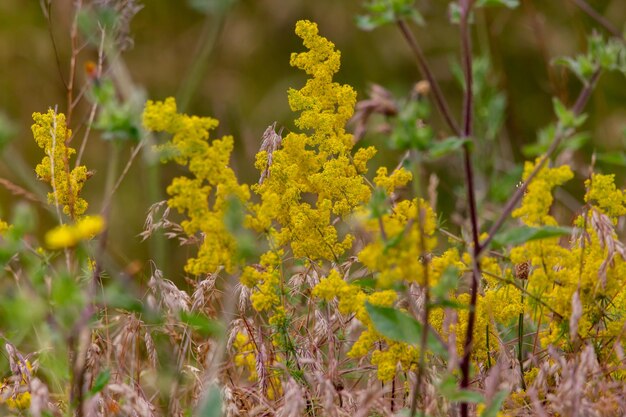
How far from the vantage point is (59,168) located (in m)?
1.46

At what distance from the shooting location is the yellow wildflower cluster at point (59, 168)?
56.8 inches

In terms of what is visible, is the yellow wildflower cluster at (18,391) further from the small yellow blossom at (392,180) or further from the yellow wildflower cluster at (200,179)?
the small yellow blossom at (392,180)

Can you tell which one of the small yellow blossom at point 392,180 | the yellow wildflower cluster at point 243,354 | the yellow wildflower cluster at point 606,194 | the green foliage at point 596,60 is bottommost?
the yellow wildflower cluster at point 243,354

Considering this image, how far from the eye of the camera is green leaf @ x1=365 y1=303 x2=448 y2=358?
3.86 feet

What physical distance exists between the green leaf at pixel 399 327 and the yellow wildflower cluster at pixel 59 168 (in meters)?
0.53

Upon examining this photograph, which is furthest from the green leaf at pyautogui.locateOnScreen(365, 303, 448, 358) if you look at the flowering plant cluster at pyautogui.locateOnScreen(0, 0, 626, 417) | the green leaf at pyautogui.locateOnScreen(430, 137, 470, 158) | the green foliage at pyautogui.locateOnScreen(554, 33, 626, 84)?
the green foliage at pyautogui.locateOnScreen(554, 33, 626, 84)

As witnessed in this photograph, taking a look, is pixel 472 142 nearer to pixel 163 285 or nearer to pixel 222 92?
pixel 163 285

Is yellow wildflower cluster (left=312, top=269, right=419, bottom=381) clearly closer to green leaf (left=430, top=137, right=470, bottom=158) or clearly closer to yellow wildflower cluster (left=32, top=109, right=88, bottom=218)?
green leaf (left=430, top=137, right=470, bottom=158)

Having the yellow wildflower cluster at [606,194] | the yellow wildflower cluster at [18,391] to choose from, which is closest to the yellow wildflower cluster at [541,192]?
the yellow wildflower cluster at [606,194]

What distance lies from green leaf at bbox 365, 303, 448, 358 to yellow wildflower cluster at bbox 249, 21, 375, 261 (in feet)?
0.90

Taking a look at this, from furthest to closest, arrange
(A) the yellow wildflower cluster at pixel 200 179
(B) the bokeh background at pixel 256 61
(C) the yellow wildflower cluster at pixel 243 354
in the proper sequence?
(B) the bokeh background at pixel 256 61
(C) the yellow wildflower cluster at pixel 243 354
(A) the yellow wildflower cluster at pixel 200 179

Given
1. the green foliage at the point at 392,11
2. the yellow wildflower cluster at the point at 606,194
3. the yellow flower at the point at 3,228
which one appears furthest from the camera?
the yellow wildflower cluster at the point at 606,194

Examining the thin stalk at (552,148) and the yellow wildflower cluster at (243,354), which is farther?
the yellow wildflower cluster at (243,354)

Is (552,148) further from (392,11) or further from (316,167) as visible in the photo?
(316,167)
